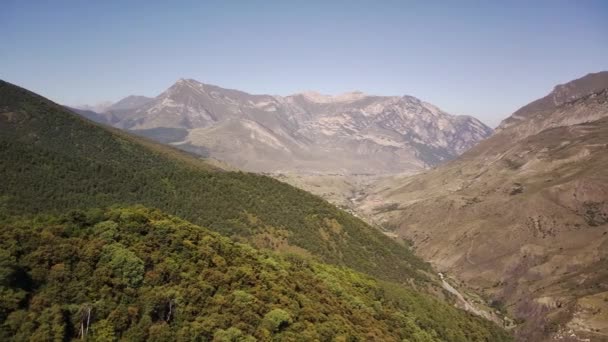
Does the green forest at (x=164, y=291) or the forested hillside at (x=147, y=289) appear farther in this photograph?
the green forest at (x=164, y=291)

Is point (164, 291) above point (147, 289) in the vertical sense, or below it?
below

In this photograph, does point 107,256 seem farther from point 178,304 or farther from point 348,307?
point 348,307

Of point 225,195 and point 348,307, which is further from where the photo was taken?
point 225,195

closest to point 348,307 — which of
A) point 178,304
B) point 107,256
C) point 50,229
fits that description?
point 178,304

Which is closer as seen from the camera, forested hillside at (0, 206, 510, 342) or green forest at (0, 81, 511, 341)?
forested hillside at (0, 206, 510, 342)

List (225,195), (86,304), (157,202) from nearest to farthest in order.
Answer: (86,304) → (157,202) → (225,195)

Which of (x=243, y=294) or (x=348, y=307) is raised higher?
(x=243, y=294)

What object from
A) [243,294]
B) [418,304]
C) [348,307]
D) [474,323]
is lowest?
[474,323]

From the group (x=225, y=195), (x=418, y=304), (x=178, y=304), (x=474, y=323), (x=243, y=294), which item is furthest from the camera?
(x=225, y=195)
